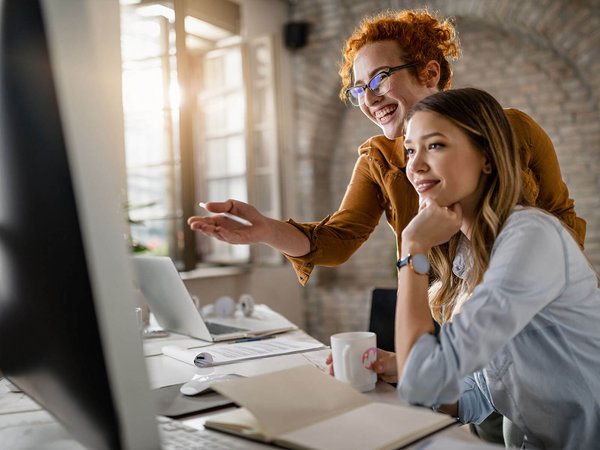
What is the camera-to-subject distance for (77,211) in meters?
0.58

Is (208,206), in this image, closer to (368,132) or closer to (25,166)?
(25,166)

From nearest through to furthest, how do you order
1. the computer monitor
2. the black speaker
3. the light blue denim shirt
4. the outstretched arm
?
the computer monitor, the light blue denim shirt, the outstretched arm, the black speaker

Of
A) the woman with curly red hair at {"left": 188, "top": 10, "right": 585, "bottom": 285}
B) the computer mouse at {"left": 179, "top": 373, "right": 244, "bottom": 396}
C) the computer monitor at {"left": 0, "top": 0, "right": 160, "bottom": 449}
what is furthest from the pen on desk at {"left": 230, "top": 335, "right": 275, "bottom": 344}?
the computer monitor at {"left": 0, "top": 0, "right": 160, "bottom": 449}

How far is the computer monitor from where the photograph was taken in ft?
1.87

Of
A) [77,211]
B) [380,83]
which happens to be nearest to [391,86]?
[380,83]

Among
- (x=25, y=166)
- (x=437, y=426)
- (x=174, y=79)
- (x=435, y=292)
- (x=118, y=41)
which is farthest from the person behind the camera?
(x=174, y=79)

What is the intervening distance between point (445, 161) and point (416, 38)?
0.79 m

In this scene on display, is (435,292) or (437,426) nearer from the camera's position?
(437,426)

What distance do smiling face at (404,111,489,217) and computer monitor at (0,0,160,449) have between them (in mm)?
698

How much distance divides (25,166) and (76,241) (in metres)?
0.18

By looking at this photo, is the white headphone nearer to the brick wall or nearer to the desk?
the desk

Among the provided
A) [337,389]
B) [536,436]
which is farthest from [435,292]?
[337,389]

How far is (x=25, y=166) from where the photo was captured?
71 cm

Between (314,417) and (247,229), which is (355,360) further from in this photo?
(247,229)
